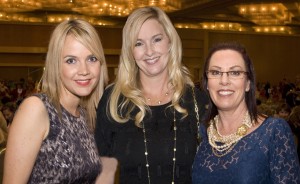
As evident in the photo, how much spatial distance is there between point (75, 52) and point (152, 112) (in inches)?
25.9

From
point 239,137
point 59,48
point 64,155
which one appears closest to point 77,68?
point 59,48

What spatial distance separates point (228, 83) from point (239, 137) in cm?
28

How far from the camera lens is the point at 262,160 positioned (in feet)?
6.41

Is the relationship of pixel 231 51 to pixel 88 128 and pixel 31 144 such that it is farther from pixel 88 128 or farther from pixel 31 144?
pixel 31 144

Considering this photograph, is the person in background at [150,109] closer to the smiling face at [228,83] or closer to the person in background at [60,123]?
the person in background at [60,123]

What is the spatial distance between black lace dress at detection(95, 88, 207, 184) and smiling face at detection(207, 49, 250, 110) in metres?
0.41

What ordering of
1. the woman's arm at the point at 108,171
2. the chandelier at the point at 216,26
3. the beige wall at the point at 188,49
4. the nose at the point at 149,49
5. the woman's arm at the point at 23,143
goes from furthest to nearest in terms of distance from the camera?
the chandelier at the point at 216,26
the beige wall at the point at 188,49
the nose at the point at 149,49
the woman's arm at the point at 108,171
the woman's arm at the point at 23,143

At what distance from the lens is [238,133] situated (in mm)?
2105

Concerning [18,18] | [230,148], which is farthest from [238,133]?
[18,18]

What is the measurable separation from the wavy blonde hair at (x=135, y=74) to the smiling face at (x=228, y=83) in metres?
0.44

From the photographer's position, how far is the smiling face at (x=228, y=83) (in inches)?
81.4

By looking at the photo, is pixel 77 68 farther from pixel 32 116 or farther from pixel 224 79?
pixel 224 79

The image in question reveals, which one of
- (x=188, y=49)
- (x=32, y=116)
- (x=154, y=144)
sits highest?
(x=188, y=49)

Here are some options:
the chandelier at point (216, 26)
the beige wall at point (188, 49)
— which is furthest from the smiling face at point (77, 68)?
the chandelier at point (216, 26)
